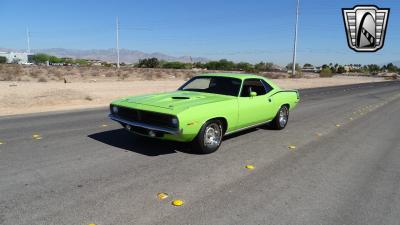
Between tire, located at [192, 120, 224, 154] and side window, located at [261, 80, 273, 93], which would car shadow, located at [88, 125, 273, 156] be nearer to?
tire, located at [192, 120, 224, 154]

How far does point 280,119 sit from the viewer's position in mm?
8844

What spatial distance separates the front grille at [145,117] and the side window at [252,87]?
6.57 ft

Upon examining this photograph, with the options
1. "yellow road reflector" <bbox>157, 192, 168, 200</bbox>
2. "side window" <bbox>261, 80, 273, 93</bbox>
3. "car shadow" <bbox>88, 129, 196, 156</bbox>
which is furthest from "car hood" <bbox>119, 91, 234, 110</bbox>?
"yellow road reflector" <bbox>157, 192, 168, 200</bbox>

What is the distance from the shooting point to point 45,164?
5.45m

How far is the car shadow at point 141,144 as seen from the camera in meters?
6.43

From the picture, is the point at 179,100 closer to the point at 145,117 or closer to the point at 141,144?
the point at 145,117

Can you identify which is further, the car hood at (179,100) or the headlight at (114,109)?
the headlight at (114,109)

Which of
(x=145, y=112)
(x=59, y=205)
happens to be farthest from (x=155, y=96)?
(x=59, y=205)

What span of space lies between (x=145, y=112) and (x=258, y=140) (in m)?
2.83

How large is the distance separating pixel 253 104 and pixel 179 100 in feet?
5.67

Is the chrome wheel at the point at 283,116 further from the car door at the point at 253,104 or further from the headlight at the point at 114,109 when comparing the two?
the headlight at the point at 114,109

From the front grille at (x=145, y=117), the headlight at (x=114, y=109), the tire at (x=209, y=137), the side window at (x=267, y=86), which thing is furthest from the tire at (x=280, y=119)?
the headlight at (x=114, y=109)

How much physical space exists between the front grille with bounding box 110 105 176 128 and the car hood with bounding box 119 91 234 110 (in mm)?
183

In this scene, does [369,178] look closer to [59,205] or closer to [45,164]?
[59,205]
